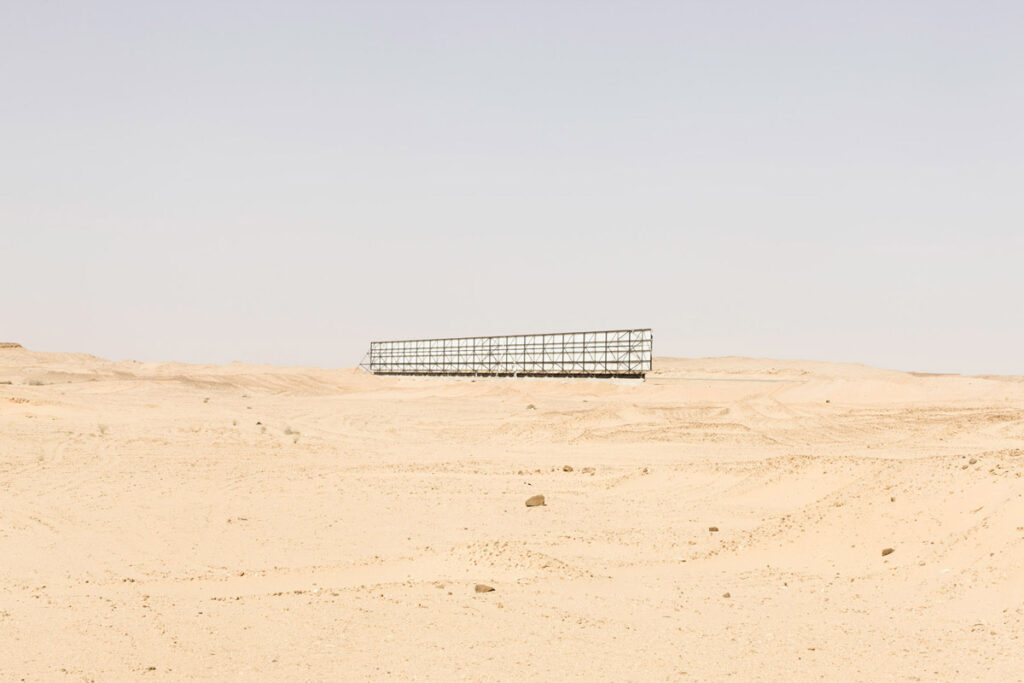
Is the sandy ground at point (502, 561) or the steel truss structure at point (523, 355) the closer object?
the sandy ground at point (502, 561)

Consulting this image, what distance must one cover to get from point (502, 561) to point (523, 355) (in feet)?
179

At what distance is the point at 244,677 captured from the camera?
7098 millimetres

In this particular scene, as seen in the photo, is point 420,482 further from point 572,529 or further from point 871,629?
point 871,629

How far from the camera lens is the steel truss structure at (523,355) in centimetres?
5631

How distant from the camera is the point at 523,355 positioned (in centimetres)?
6531

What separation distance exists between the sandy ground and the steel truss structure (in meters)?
31.1

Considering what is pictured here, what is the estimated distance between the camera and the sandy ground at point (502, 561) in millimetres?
7668

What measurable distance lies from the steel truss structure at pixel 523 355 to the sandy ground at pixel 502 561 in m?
31.1

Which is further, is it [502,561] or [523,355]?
[523,355]

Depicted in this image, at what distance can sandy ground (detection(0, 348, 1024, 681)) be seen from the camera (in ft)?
25.2

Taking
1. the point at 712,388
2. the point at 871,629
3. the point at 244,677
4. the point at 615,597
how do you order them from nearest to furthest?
1. the point at 244,677
2. the point at 871,629
3. the point at 615,597
4. the point at 712,388

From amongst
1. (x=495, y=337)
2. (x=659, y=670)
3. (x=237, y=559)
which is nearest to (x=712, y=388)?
(x=495, y=337)

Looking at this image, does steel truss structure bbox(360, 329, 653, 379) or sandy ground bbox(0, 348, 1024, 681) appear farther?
steel truss structure bbox(360, 329, 653, 379)

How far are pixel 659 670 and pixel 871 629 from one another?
2435 millimetres
